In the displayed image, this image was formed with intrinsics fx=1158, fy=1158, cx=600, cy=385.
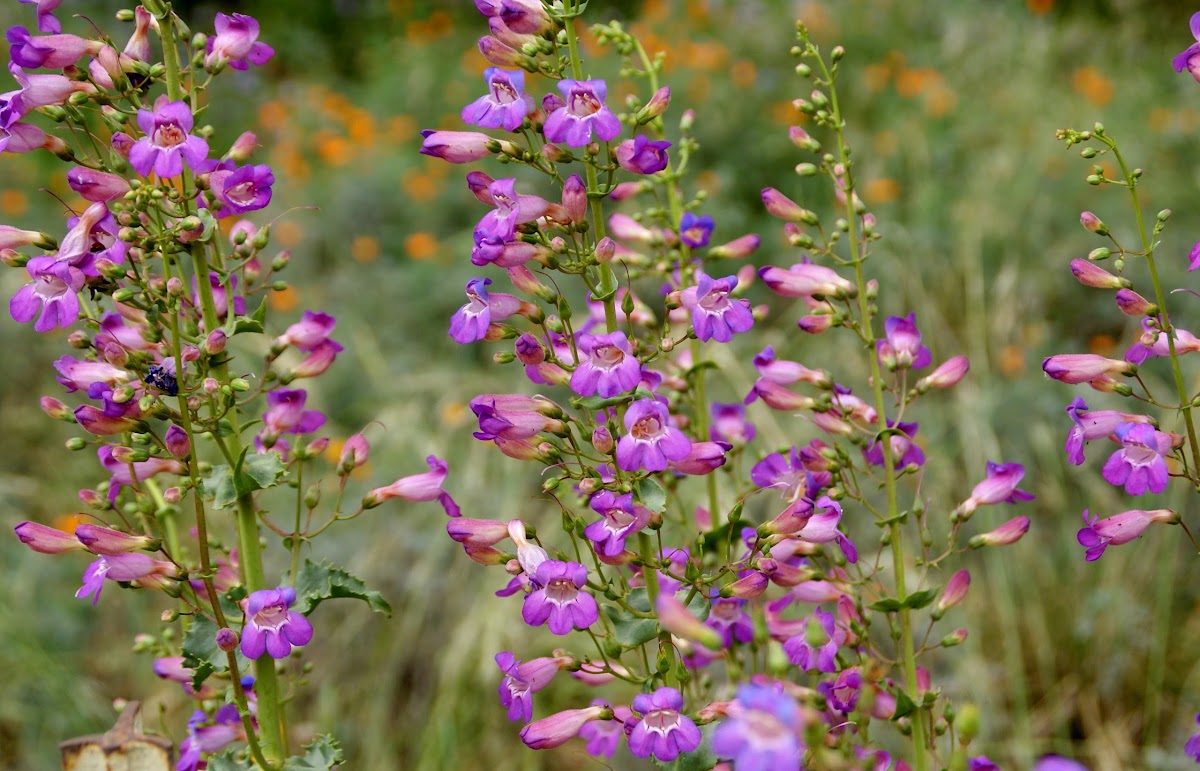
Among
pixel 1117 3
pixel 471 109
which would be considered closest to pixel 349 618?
pixel 471 109

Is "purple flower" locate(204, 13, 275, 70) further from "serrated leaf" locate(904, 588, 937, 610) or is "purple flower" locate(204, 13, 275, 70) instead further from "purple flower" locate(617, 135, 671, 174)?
"serrated leaf" locate(904, 588, 937, 610)

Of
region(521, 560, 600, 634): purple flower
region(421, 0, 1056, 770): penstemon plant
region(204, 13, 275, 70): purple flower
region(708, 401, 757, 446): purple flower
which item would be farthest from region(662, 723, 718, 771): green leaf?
region(204, 13, 275, 70): purple flower

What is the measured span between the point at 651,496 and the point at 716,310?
0.87 ft

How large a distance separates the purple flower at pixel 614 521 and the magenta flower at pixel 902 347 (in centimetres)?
46

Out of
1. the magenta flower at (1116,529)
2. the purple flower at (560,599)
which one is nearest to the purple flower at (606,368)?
the purple flower at (560,599)

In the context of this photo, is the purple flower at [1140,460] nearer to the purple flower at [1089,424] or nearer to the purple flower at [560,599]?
the purple flower at [1089,424]

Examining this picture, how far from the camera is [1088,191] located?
5.46 metres

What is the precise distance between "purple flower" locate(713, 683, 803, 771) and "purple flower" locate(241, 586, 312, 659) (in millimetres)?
733

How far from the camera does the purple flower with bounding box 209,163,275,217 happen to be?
1512 mm

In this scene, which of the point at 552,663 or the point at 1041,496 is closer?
the point at 552,663

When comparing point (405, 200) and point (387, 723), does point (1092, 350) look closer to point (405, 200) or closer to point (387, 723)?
point (387, 723)

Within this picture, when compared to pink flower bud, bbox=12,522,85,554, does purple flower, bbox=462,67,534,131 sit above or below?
above

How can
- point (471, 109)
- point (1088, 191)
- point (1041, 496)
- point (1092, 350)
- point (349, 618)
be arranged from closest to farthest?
point (471, 109) < point (349, 618) < point (1041, 496) < point (1092, 350) < point (1088, 191)

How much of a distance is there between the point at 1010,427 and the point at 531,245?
336 centimetres
